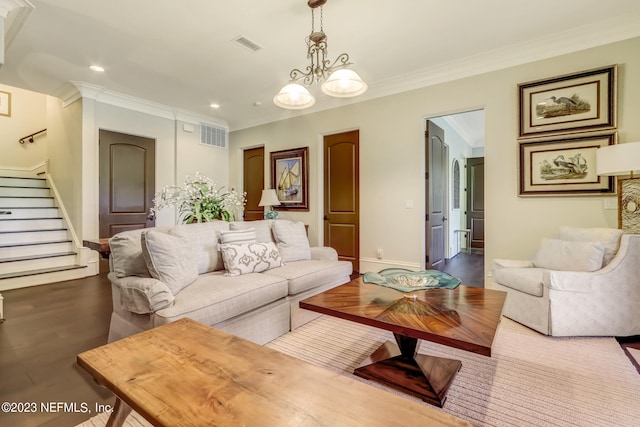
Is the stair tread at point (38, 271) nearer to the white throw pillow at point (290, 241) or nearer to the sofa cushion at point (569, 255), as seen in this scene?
the white throw pillow at point (290, 241)

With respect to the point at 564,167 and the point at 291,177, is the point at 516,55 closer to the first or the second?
the point at 564,167

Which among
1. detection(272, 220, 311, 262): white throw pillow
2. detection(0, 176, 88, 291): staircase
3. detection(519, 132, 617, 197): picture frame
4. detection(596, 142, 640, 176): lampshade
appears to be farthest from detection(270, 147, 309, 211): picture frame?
detection(596, 142, 640, 176): lampshade

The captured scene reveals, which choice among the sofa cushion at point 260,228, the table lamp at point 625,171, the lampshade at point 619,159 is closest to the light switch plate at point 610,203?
the table lamp at point 625,171

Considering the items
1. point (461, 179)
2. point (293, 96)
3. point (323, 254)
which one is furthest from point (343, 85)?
point (461, 179)

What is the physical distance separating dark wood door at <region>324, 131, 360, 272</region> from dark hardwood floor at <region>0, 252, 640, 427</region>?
6.39ft

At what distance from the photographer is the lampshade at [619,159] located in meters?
2.45

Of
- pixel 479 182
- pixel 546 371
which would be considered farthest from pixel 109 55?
pixel 479 182

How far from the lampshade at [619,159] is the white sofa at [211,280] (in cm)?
252

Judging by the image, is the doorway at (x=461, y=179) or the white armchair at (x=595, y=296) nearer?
the white armchair at (x=595, y=296)

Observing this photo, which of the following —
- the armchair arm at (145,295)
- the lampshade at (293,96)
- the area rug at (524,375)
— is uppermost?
the lampshade at (293,96)

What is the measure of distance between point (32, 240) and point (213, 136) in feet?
11.1

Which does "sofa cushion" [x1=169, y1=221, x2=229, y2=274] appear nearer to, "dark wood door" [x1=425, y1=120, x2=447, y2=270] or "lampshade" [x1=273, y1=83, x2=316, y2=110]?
"lampshade" [x1=273, y1=83, x2=316, y2=110]

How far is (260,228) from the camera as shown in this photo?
328 cm

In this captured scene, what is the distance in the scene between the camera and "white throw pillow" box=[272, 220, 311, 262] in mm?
3223
